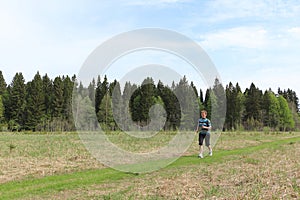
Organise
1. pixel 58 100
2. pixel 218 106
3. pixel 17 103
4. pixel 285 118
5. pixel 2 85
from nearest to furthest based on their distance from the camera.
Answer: pixel 218 106, pixel 17 103, pixel 58 100, pixel 285 118, pixel 2 85

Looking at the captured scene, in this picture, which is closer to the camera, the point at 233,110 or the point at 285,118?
the point at 233,110

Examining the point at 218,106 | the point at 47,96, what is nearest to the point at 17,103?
the point at 47,96

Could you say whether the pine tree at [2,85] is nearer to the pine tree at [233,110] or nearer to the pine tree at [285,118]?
the pine tree at [233,110]

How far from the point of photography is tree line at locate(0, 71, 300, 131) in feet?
53.7

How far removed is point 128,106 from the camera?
17.5 meters

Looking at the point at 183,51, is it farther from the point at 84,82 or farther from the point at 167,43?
the point at 84,82

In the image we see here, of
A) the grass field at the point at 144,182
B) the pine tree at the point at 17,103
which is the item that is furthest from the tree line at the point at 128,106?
the grass field at the point at 144,182

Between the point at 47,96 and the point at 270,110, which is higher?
the point at 47,96

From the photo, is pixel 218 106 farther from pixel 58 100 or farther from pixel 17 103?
pixel 17 103

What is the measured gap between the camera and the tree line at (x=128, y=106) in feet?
53.7

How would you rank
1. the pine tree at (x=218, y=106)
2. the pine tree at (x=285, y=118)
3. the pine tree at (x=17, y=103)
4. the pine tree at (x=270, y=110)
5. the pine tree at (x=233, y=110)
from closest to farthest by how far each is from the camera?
the pine tree at (x=218, y=106) → the pine tree at (x=17, y=103) → the pine tree at (x=233, y=110) → the pine tree at (x=285, y=118) → the pine tree at (x=270, y=110)

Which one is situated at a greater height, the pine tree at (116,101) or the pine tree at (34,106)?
the pine tree at (34,106)

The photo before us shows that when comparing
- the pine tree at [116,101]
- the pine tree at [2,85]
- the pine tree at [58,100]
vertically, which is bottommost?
the pine tree at [116,101]

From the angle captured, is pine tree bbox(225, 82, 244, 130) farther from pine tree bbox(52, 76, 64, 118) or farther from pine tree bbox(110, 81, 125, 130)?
pine tree bbox(110, 81, 125, 130)
